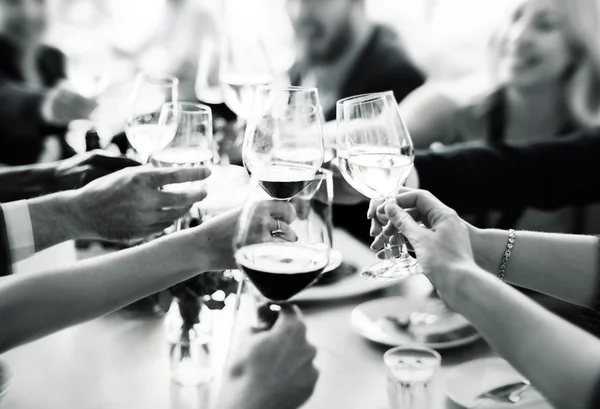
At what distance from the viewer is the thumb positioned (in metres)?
0.60

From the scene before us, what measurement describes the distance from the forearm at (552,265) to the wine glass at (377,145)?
0.13 metres

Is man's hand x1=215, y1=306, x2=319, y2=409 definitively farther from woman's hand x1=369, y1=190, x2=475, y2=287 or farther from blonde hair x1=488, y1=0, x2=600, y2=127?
blonde hair x1=488, y1=0, x2=600, y2=127

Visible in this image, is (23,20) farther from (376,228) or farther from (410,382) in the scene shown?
(410,382)

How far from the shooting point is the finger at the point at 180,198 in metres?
0.84

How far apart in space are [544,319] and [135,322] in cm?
54

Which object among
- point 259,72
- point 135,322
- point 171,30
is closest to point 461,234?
point 135,322

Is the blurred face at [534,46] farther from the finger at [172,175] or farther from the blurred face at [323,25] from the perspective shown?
the finger at [172,175]

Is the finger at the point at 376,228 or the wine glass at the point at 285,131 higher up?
the wine glass at the point at 285,131

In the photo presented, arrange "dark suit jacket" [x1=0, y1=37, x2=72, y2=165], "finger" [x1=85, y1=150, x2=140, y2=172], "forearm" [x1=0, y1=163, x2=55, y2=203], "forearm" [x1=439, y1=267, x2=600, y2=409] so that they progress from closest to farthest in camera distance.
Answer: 1. "forearm" [x1=439, y1=267, x2=600, y2=409]
2. "finger" [x1=85, y1=150, x2=140, y2=172]
3. "forearm" [x1=0, y1=163, x2=55, y2=203]
4. "dark suit jacket" [x1=0, y1=37, x2=72, y2=165]

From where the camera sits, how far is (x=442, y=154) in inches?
60.4

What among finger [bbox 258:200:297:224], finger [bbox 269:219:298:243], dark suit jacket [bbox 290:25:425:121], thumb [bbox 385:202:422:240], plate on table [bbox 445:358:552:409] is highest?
dark suit jacket [bbox 290:25:425:121]

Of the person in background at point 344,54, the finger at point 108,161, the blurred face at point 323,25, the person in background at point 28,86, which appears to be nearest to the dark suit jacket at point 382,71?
the person in background at point 344,54

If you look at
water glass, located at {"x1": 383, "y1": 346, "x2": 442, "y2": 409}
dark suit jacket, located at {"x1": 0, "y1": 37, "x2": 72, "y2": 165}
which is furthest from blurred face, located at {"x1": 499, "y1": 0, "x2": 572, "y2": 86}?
dark suit jacket, located at {"x1": 0, "y1": 37, "x2": 72, "y2": 165}

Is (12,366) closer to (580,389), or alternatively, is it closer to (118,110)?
(580,389)
